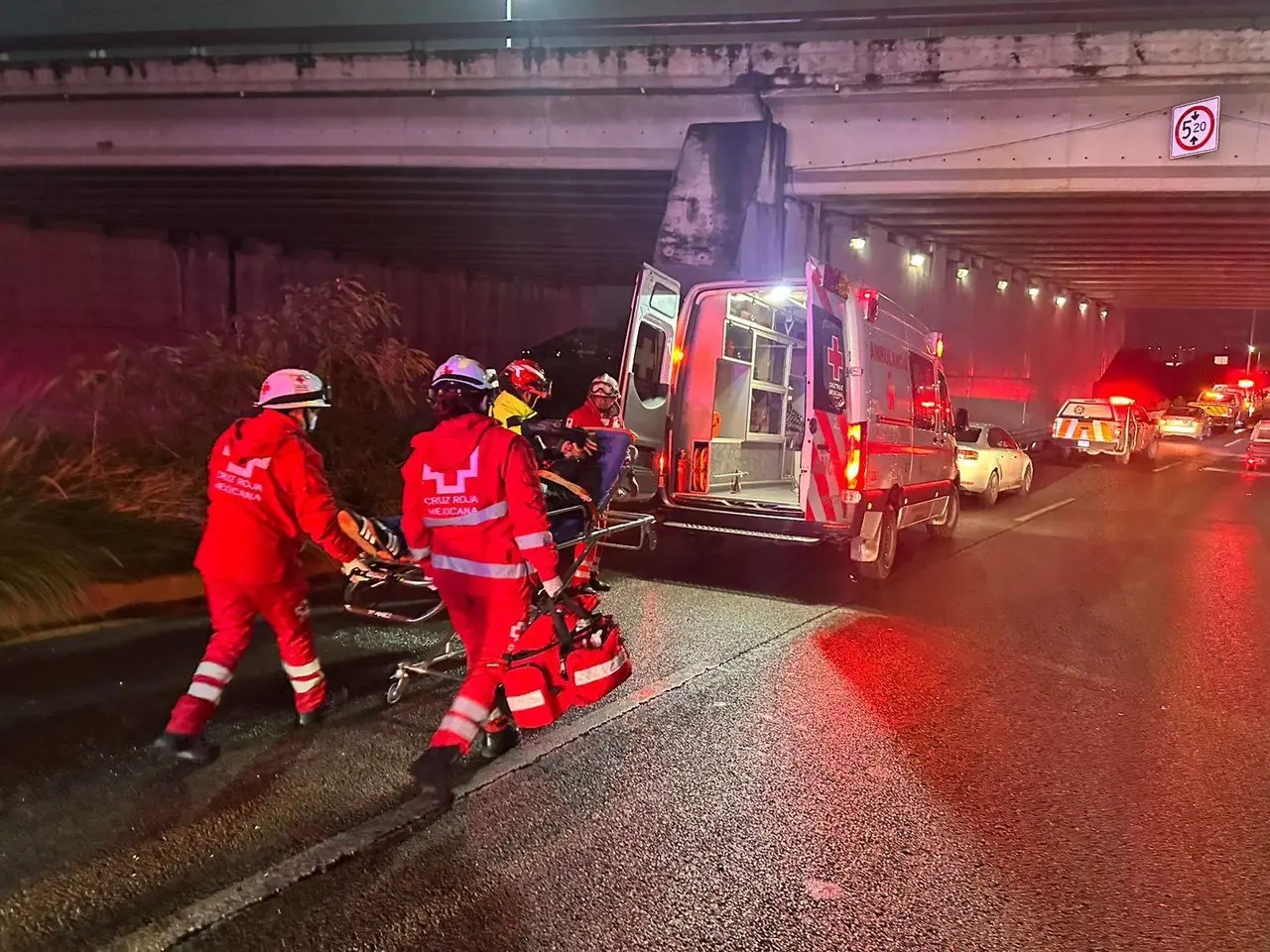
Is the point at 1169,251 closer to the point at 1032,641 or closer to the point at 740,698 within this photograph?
the point at 1032,641

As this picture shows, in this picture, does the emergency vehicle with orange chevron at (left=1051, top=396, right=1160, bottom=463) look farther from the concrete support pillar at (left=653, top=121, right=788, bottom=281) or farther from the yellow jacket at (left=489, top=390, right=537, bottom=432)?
the yellow jacket at (left=489, top=390, right=537, bottom=432)

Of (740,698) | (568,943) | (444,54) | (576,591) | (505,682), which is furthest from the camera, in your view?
(444,54)

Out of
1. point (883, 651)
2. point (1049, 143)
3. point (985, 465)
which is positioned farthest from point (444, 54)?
point (883, 651)

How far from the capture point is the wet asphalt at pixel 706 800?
303cm

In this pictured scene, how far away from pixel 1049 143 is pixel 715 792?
13.4m

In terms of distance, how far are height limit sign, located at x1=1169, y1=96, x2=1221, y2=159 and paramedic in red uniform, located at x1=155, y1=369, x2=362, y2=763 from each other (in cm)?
1369

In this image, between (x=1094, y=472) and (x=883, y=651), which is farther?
(x=1094, y=472)

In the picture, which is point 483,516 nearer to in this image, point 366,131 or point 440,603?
point 440,603

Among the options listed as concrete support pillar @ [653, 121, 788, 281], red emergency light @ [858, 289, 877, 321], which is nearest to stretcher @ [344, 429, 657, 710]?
red emergency light @ [858, 289, 877, 321]

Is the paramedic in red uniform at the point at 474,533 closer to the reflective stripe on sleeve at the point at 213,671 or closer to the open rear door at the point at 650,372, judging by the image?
the reflective stripe on sleeve at the point at 213,671

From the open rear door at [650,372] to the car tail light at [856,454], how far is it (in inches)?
63.2

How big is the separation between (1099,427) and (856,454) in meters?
16.1

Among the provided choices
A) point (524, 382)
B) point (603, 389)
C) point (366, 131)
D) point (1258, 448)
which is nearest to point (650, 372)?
point (603, 389)

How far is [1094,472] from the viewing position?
67.3ft
